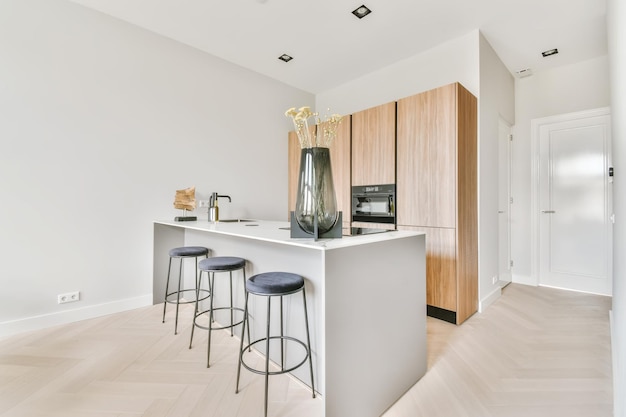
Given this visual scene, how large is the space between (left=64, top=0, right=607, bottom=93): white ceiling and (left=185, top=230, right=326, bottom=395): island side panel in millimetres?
2229

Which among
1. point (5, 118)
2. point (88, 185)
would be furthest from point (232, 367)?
point (5, 118)

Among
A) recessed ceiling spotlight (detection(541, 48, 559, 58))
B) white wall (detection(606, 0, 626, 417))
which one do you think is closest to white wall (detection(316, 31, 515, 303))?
recessed ceiling spotlight (detection(541, 48, 559, 58))

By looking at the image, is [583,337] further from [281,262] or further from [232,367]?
[232,367]

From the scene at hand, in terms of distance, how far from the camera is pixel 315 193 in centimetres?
159

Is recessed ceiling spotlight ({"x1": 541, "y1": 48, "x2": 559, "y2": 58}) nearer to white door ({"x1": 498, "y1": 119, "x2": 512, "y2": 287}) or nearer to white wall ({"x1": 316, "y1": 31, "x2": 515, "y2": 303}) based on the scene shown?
white wall ({"x1": 316, "y1": 31, "x2": 515, "y2": 303})

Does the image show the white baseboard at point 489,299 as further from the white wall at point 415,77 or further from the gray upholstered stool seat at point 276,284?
the gray upholstered stool seat at point 276,284

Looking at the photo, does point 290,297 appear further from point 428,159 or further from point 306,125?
point 428,159

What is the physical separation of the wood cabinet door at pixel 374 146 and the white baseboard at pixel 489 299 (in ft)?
5.17

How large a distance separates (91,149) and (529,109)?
5.30 meters

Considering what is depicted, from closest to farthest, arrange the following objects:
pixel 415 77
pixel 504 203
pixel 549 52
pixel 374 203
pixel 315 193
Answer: pixel 315 193, pixel 374 203, pixel 549 52, pixel 415 77, pixel 504 203

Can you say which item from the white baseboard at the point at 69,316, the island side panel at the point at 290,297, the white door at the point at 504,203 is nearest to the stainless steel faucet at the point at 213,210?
the island side panel at the point at 290,297

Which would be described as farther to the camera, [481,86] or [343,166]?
[343,166]

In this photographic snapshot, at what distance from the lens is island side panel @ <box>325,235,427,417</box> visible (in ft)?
4.45

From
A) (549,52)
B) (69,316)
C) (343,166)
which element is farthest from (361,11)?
(69,316)
